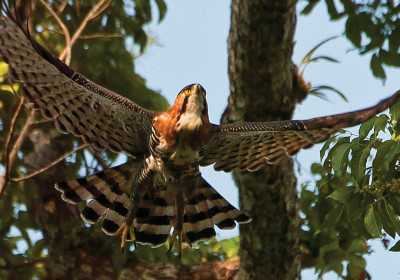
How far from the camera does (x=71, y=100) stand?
4.57 m

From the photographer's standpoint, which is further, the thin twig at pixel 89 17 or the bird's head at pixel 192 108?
the thin twig at pixel 89 17

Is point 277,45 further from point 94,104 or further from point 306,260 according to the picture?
point 306,260

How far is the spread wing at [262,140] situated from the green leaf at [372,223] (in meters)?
0.87

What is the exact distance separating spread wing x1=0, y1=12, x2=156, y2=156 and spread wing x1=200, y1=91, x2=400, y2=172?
52 cm

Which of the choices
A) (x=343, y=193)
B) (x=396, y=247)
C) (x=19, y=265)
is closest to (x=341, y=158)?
(x=343, y=193)

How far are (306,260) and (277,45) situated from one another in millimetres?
1659

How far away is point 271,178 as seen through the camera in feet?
15.6

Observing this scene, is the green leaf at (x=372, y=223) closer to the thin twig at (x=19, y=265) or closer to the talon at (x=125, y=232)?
the talon at (x=125, y=232)

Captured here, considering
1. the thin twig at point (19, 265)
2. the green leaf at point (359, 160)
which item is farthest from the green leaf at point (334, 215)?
the thin twig at point (19, 265)

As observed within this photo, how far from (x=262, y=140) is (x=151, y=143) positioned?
2.65ft

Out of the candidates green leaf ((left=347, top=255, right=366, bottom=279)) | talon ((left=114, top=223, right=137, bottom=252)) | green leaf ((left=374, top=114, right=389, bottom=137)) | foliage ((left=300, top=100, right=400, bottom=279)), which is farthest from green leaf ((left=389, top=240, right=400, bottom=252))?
talon ((left=114, top=223, right=137, bottom=252))

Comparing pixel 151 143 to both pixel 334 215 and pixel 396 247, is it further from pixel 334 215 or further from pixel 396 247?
pixel 396 247

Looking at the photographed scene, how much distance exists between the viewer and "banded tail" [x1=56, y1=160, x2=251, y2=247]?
4809 mm

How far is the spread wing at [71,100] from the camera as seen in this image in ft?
14.0
